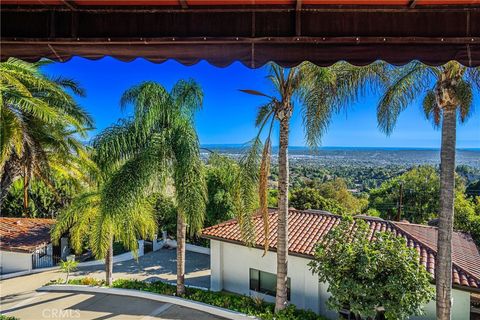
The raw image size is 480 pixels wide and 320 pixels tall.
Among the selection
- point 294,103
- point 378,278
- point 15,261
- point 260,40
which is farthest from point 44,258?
point 260,40

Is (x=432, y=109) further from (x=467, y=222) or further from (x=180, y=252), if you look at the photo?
(x=467, y=222)

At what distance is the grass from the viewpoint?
9.91 m

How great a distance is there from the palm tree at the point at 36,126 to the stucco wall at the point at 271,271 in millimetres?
6917

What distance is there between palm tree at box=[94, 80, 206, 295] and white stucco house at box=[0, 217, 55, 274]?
29.5 feet

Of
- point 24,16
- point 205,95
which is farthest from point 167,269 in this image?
point 24,16

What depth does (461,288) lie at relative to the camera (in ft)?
29.5

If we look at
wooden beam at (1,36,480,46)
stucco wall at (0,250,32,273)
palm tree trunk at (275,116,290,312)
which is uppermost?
wooden beam at (1,36,480,46)

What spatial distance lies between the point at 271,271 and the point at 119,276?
895 centimetres

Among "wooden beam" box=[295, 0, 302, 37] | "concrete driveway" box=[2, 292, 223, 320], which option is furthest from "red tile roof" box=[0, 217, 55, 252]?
"wooden beam" box=[295, 0, 302, 37]

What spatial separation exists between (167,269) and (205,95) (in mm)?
11259

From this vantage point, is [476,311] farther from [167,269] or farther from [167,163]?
[167,269]

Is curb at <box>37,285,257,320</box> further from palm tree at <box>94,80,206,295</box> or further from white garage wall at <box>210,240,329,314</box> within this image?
white garage wall at <box>210,240,329,314</box>

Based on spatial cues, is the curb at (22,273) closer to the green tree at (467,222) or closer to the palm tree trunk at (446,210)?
the palm tree trunk at (446,210)

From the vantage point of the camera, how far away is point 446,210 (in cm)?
734
